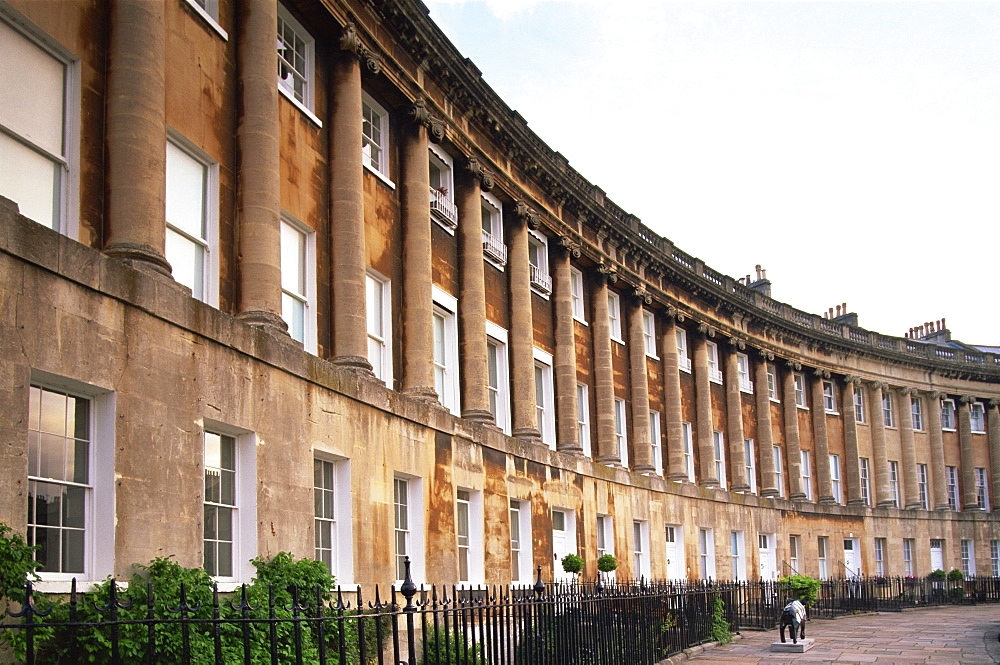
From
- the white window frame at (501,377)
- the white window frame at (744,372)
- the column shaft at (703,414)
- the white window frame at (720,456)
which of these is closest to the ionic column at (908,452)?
the white window frame at (744,372)

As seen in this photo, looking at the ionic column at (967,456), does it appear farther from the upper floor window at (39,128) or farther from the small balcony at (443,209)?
the upper floor window at (39,128)

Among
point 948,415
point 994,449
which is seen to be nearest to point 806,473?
point 948,415

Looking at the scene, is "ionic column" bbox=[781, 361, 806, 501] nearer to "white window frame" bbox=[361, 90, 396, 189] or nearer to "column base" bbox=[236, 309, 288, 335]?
"white window frame" bbox=[361, 90, 396, 189]

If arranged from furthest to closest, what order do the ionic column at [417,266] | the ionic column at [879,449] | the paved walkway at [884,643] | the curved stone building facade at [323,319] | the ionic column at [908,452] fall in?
the ionic column at [908,452]
the ionic column at [879,449]
the paved walkway at [884,643]
the ionic column at [417,266]
the curved stone building facade at [323,319]

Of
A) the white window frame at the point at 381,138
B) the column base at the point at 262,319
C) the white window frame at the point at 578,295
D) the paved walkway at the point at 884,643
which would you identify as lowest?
the paved walkway at the point at 884,643

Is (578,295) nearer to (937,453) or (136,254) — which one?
(136,254)

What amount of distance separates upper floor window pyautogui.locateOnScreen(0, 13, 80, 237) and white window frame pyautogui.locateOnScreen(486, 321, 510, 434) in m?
13.1

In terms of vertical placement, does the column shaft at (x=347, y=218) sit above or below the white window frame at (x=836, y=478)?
above

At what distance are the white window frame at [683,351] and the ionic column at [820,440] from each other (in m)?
10.4

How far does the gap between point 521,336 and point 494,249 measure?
2133 millimetres

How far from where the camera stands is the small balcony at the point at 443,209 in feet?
69.4

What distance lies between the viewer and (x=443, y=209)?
70.0 feet

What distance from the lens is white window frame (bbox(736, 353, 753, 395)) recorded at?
40.4 metres

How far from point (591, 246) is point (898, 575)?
25.3m
